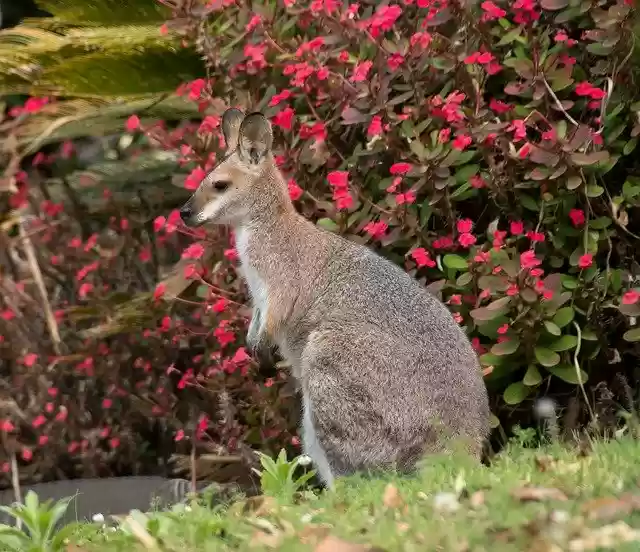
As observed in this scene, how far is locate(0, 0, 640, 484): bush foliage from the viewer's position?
568 centimetres

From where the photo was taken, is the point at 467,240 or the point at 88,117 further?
the point at 88,117

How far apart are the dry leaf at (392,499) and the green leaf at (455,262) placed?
2330 millimetres

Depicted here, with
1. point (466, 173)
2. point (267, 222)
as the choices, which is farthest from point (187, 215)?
point (466, 173)

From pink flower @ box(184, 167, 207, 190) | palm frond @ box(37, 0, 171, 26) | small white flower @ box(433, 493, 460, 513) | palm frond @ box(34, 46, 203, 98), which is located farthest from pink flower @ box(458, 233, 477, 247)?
palm frond @ box(37, 0, 171, 26)

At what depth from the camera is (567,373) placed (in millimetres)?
5723

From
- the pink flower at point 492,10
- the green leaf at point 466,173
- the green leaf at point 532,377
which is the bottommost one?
the green leaf at point 532,377

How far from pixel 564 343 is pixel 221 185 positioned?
1.88 m

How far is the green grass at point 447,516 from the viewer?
2787mm

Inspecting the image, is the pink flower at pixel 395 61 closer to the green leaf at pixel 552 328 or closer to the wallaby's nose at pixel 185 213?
the wallaby's nose at pixel 185 213

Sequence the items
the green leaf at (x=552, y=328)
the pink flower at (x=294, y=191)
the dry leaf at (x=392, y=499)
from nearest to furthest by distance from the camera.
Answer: the dry leaf at (x=392, y=499) → the green leaf at (x=552, y=328) → the pink flower at (x=294, y=191)

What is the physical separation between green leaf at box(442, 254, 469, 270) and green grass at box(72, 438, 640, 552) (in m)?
1.62

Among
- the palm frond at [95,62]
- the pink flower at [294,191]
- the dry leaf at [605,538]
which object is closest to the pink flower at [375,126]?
the pink flower at [294,191]

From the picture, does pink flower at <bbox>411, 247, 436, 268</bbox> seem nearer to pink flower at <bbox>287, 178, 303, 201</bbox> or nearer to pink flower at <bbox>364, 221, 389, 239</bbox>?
pink flower at <bbox>364, 221, 389, 239</bbox>

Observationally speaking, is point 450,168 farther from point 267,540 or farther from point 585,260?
point 267,540
